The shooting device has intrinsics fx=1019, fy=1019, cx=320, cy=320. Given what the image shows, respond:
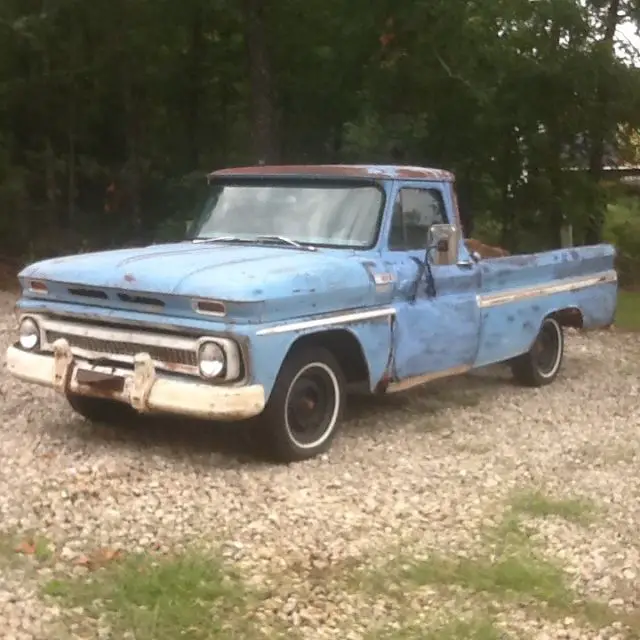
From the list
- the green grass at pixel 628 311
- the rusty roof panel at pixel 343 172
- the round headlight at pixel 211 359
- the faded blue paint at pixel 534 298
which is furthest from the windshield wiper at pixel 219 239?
the green grass at pixel 628 311

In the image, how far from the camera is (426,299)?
7086 millimetres

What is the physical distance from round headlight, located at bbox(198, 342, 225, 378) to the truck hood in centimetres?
29

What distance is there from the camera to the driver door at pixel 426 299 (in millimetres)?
6859

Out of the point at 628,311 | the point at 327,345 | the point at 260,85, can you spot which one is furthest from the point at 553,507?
Answer: the point at 260,85

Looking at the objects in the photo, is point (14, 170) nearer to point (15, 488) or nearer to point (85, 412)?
point (85, 412)

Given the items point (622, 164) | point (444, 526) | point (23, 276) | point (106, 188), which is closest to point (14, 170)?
point (106, 188)

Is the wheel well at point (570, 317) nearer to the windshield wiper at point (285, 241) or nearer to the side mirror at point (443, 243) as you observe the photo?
the side mirror at point (443, 243)

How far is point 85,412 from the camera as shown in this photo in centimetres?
699

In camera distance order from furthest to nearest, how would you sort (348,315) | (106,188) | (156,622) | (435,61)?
1. (106,188)
2. (435,61)
3. (348,315)
4. (156,622)

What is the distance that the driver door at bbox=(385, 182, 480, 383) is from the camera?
22.5 ft

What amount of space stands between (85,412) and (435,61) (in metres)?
9.79

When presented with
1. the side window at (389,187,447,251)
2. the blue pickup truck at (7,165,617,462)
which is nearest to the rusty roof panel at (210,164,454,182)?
the blue pickup truck at (7,165,617,462)

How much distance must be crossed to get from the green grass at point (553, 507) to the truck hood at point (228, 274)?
1.61 meters

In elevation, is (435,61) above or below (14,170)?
above
